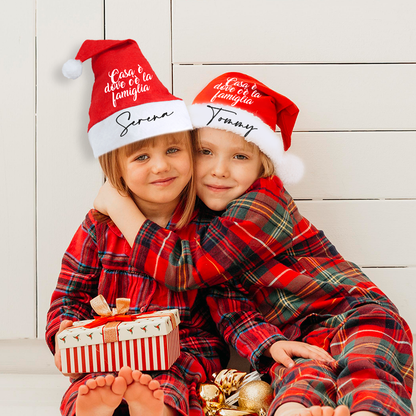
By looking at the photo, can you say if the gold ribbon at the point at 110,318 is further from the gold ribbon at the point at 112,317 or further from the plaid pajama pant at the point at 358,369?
the plaid pajama pant at the point at 358,369

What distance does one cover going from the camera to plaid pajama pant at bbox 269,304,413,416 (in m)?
0.74

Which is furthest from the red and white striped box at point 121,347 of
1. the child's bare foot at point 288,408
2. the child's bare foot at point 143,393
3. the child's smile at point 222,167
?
the child's smile at point 222,167

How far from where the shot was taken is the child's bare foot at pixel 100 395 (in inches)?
28.8

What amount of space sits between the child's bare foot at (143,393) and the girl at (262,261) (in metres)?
0.25

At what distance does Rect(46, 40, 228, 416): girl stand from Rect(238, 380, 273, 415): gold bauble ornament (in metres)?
0.10

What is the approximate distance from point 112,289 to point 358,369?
1.87ft

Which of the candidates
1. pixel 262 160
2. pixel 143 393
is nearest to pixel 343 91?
pixel 262 160

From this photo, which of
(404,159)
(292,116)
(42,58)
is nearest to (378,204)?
(404,159)

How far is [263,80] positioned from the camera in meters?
1.27

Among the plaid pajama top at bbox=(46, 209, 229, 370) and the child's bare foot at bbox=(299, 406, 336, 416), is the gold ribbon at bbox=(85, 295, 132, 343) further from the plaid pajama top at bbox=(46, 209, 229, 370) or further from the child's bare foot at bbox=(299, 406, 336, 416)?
the child's bare foot at bbox=(299, 406, 336, 416)

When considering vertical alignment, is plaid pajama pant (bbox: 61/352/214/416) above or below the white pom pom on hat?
below

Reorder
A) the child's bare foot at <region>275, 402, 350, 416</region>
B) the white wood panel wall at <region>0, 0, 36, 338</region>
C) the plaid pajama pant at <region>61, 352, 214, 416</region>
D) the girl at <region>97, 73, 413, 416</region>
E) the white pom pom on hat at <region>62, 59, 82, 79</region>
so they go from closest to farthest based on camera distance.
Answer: the child's bare foot at <region>275, 402, 350, 416</region> → the plaid pajama pant at <region>61, 352, 214, 416</region> → the girl at <region>97, 73, 413, 416</region> → the white pom pom on hat at <region>62, 59, 82, 79</region> → the white wood panel wall at <region>0, 0, 36, 338</region>

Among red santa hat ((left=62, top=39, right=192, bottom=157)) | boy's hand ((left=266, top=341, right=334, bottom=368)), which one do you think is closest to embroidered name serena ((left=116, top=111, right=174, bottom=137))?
red santa hat ((left=62, top=39, right=192, bottom=157))

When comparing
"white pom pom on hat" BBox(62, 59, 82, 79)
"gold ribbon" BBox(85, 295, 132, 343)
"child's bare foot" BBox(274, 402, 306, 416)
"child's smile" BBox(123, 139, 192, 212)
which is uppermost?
"white pom pom on hat" BBox(62, 59, 82, 79)
